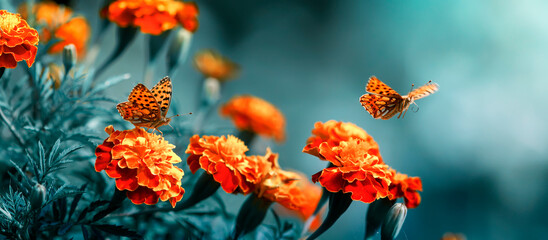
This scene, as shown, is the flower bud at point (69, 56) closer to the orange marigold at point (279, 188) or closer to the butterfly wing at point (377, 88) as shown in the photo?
the orange marigold at point (279, 188)

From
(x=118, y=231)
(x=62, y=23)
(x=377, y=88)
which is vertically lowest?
(x=118, y=231)

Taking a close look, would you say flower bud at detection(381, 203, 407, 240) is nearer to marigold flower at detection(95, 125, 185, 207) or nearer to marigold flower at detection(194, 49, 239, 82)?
marigold flower at detection(95, 125, 185, 207)

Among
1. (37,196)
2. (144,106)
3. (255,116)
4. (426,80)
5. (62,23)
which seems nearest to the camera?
(37,196)

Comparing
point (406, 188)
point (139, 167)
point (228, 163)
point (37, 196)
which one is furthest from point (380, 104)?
point (37, 196)

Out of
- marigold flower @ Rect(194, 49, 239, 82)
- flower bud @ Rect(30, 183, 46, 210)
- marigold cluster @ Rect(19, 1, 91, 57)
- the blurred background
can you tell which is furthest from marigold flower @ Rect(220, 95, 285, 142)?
the blurred background

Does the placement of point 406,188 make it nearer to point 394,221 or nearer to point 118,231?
point 394,221
